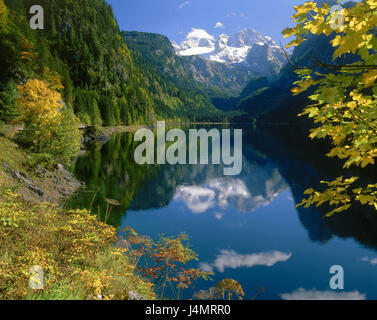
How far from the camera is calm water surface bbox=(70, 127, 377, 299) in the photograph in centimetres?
1389

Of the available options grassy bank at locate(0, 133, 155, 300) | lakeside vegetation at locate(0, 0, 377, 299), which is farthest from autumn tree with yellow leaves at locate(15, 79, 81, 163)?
grassy bank at locate(0, 133, 155, 300)

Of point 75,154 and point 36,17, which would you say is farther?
point 36,17

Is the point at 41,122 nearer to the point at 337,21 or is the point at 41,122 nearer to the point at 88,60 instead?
the point at 337,21

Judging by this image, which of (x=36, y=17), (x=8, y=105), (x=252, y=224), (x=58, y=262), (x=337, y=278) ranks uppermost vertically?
(x=36, y=17)

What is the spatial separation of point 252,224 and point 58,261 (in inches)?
671

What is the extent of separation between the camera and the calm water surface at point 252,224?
1389 cm

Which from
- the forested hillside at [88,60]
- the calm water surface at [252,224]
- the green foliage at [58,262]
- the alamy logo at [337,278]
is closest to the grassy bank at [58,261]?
the green foliage at [58,262]

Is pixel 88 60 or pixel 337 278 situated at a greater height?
pixel 88 60

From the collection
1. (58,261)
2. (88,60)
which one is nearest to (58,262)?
(58,261)

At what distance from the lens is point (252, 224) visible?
842 inches

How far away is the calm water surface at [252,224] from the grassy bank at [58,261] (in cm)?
521
